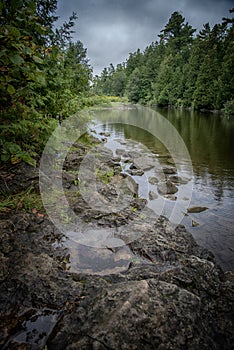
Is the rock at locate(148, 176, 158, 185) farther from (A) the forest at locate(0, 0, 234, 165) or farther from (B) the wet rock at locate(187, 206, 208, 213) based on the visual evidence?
(A) the forest at locate(0, 0, 234, 165)

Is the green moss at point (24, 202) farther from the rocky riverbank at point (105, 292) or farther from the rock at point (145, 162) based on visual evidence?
the rock at point (145, 162)

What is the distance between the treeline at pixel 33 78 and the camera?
1749mm

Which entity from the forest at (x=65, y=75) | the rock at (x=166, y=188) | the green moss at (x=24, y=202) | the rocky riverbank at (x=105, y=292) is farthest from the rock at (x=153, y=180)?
the green moss at (x=24, y=202)

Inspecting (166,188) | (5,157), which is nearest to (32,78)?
(5,157)

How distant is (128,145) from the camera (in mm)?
13461

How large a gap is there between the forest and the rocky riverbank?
1.14 m

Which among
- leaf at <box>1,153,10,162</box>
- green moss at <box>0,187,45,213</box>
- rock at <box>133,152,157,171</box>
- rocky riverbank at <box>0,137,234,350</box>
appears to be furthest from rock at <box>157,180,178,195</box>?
leaf at <box>1,153,10,162</box>

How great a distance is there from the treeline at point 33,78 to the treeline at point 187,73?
2.09 meters

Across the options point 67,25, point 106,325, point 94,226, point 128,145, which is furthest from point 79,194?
point 128,145

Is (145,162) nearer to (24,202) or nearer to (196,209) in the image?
(196,209)

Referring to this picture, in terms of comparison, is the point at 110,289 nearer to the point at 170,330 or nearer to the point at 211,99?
the point at 170,330

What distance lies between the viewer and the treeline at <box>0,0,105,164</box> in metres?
1.75

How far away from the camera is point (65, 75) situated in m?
5.19

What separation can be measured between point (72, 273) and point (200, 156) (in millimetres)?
9772
